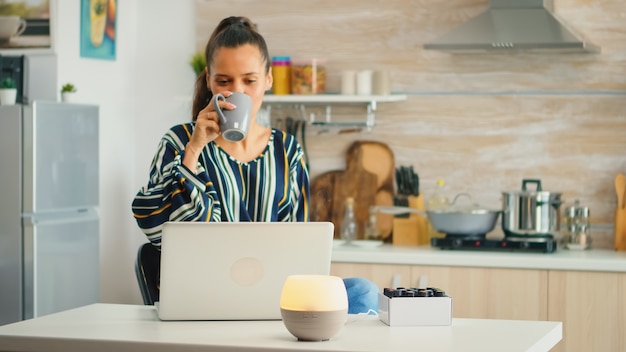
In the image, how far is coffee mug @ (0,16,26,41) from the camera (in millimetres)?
4820

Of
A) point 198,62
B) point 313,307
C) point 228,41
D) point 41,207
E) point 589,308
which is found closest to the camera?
point 313,307

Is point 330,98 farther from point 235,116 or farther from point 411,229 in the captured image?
point 235,116

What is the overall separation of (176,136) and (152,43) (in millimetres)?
2659

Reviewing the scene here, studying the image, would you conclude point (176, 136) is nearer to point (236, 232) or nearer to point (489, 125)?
point (236, 232)

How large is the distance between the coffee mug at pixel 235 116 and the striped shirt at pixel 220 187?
17cm

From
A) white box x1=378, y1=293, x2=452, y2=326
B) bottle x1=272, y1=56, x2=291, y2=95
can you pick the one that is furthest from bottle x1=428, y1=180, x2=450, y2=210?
white box x1=378, y1=293, x2=452, y2=326

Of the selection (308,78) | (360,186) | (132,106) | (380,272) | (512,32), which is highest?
(512,32)

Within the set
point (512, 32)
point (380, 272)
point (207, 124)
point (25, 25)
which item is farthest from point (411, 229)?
point (207, 124)

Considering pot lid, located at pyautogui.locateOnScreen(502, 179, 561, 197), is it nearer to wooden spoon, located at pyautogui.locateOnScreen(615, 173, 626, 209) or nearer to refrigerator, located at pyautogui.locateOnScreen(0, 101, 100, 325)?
wooden spoon, located at pyautogui.locateOnScreen(615, 173, 626, 209)

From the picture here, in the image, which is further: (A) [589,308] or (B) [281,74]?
(B) [281,74]

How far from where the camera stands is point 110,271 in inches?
202

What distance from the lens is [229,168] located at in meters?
2.84

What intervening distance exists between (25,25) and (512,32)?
2273mm

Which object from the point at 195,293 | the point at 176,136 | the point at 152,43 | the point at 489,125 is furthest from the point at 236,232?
the point at 152,43
